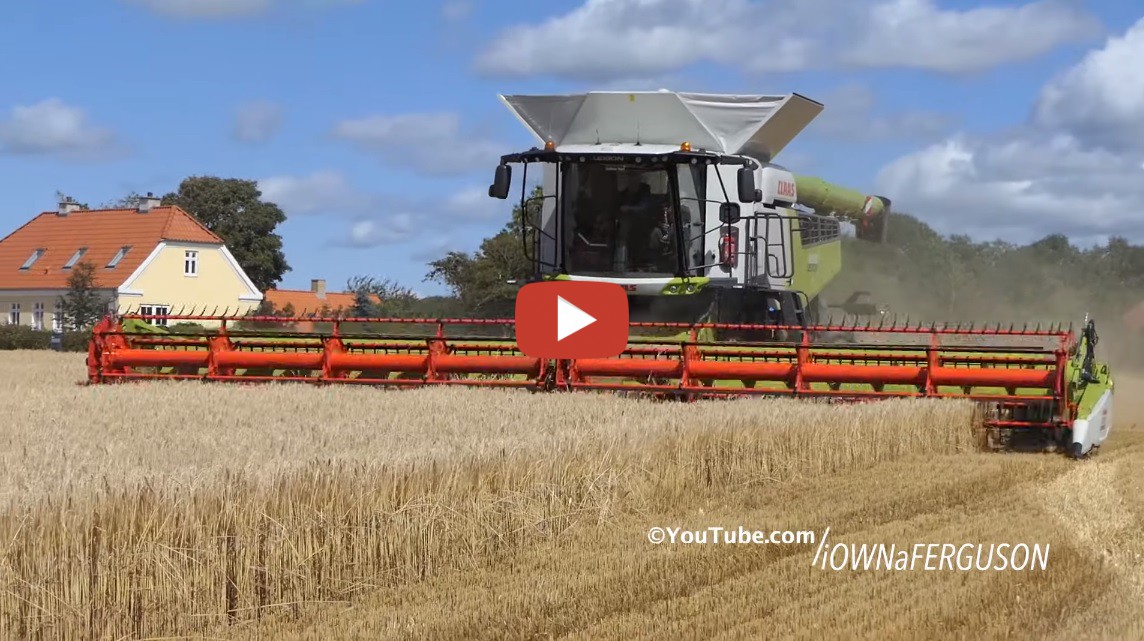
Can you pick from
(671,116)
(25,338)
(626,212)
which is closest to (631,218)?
(626,212)

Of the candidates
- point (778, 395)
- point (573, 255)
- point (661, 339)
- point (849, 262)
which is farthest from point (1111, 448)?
point (849, 262)

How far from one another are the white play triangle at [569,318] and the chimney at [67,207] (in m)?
41.2

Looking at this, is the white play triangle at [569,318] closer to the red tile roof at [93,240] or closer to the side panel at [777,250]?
the side panel at [777,250]

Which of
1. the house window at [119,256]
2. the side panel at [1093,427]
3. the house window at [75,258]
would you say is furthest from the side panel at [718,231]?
the house window at [75,258]

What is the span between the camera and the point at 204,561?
489 cm

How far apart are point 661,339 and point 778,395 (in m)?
1.13

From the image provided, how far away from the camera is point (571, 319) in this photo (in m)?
12.8

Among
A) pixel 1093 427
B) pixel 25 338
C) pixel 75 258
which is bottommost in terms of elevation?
pixel 1093 427

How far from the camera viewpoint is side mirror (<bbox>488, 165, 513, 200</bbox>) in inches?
464

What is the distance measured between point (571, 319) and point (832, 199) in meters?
4.26

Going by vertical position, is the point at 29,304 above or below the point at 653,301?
above

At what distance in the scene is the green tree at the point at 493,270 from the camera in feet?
41.5

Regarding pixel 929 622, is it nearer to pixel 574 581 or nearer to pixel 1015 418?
pixel 574 581

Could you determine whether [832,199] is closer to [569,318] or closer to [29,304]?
[569,318]
